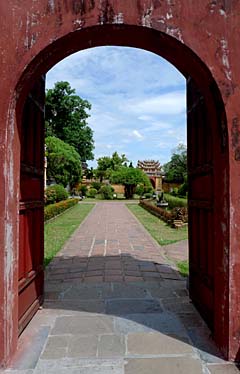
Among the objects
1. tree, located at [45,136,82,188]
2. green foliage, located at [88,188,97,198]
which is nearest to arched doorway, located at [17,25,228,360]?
tree, located at [45,136,82,188]

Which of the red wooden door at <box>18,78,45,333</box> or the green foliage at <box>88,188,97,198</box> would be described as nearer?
the red wooden door at <box>18,78,45,333</box>

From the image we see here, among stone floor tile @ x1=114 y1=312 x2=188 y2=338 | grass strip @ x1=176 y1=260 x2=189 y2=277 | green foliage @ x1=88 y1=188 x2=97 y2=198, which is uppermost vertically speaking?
green foliage @ x1=88 y1=188 x2=97 y2=198

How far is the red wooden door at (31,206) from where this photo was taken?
3406 mm

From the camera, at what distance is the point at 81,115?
42.6 m

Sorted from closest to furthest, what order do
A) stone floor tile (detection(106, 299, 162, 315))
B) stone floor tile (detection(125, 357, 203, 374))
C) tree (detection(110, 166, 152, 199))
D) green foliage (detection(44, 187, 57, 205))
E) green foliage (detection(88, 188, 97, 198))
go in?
stone floor tile (detection(125, 357, 203, 374)), stone floor tile (detection(106, 299, 162, 315)), green foliage (detection(44, 187, 57, 205)), tree (detection(110, 166, 152, 199)), green foliage (detection(88, 188, 97, 198))

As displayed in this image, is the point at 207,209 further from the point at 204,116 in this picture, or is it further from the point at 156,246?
the point at 156,246

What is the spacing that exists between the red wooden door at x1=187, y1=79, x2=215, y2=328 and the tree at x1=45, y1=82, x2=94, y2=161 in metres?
37.5

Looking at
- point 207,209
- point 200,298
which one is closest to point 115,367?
point 200,298

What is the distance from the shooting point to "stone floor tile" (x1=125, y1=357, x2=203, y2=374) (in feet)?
8.66

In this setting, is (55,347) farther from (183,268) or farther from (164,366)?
(183,268)

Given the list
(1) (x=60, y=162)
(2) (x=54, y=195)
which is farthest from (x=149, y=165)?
(2) (x=54, y=195)

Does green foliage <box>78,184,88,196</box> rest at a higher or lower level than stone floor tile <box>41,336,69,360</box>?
higher

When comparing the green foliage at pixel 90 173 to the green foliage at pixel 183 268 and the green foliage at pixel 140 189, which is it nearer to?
the green foliage at pixel 140 189

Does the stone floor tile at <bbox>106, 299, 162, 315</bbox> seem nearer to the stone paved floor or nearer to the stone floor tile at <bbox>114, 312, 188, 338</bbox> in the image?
the stone paved floor
